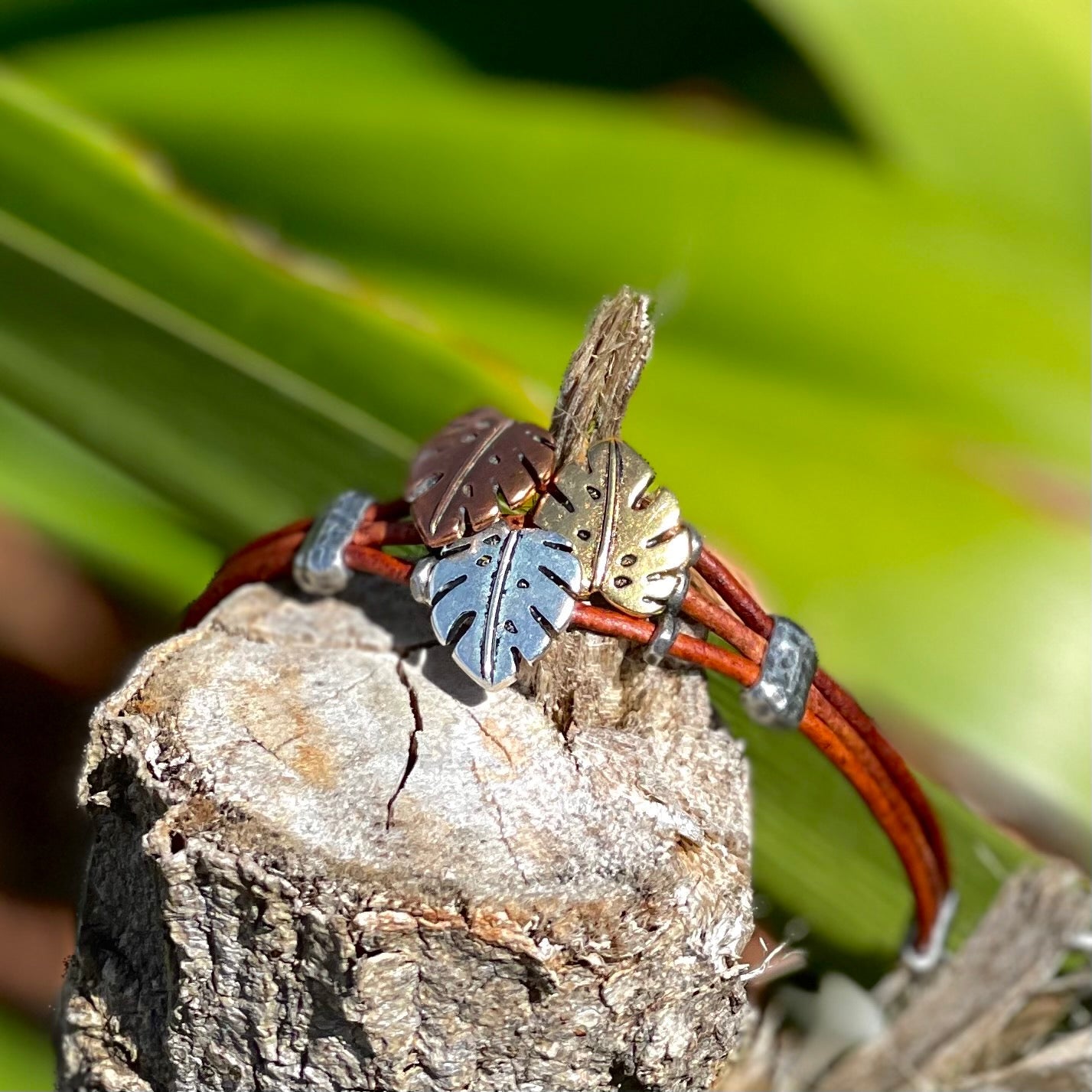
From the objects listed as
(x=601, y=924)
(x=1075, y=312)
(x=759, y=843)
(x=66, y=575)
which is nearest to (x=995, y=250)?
(x=1075, y=312)

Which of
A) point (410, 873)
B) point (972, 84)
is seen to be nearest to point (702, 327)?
point (972, 84)

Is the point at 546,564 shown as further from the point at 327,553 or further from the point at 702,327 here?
the point at 702,327

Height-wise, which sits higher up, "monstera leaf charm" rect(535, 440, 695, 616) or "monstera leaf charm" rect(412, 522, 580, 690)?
"monstera leaf charm" rect(535, 440, 695, 616)

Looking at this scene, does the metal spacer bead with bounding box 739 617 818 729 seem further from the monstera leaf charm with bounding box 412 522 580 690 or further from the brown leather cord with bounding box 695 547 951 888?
the monstera leaf charm with bounding box 412 522 580 690

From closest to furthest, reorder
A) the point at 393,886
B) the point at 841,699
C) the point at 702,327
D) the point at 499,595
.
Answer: the point at 393,886 → the point at 499,595 → the point at 841,699 → the point at 702,327

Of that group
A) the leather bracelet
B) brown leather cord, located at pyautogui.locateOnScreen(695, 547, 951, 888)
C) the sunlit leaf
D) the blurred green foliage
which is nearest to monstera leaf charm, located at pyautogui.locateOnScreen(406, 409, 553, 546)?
the leather bracelet

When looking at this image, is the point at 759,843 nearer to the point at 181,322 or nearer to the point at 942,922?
the point at 942,922

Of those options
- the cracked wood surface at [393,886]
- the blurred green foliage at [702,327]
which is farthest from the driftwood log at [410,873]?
the blurred green foliage at [702,327]
